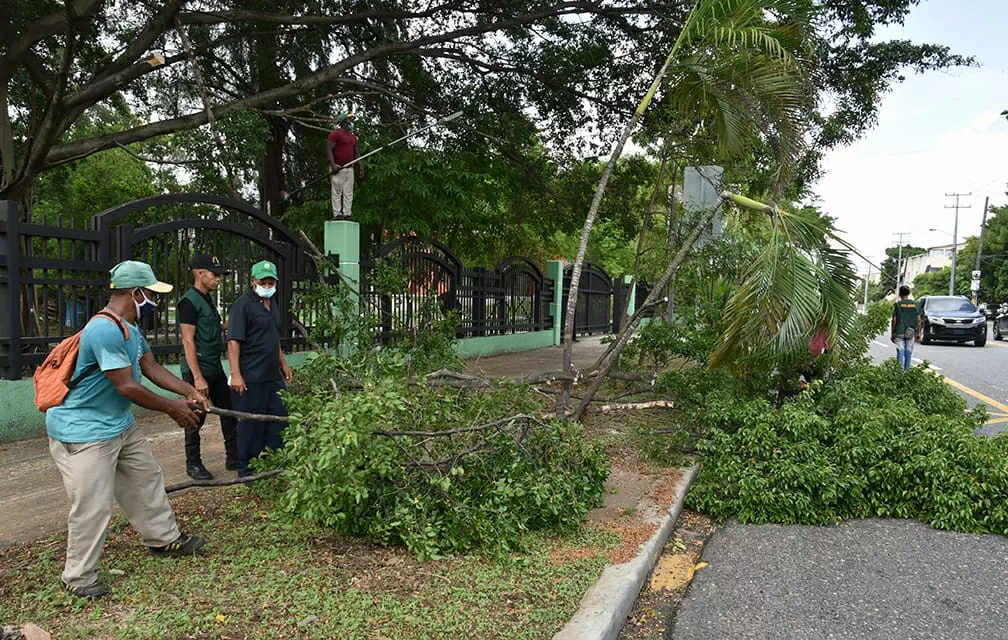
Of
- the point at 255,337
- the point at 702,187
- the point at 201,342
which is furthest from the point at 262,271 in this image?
the point at 702,187

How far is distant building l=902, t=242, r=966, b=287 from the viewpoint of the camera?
84725mm

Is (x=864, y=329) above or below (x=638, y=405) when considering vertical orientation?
above

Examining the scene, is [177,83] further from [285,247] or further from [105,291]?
[105,291]

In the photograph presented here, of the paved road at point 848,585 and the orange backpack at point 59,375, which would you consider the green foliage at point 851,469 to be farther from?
the orange backpack at point 59,375

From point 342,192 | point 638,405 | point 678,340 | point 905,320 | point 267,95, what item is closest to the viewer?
point 638,405

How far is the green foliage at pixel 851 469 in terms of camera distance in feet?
14.8

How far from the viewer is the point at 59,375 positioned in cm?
296

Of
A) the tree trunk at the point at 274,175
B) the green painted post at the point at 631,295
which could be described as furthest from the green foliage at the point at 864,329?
the tree trunk at the point at 274,175

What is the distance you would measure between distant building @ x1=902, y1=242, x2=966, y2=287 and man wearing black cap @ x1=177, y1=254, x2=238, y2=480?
299 ft

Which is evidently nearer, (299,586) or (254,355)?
(299,586)

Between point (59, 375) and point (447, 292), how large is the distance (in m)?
8.50

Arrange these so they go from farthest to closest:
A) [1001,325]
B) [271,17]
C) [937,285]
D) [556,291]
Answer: [937,285]
[1001,325]
[556,291]
[271,17]

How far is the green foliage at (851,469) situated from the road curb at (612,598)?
1.05 metres

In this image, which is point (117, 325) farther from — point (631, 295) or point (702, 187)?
point (631, 295)
